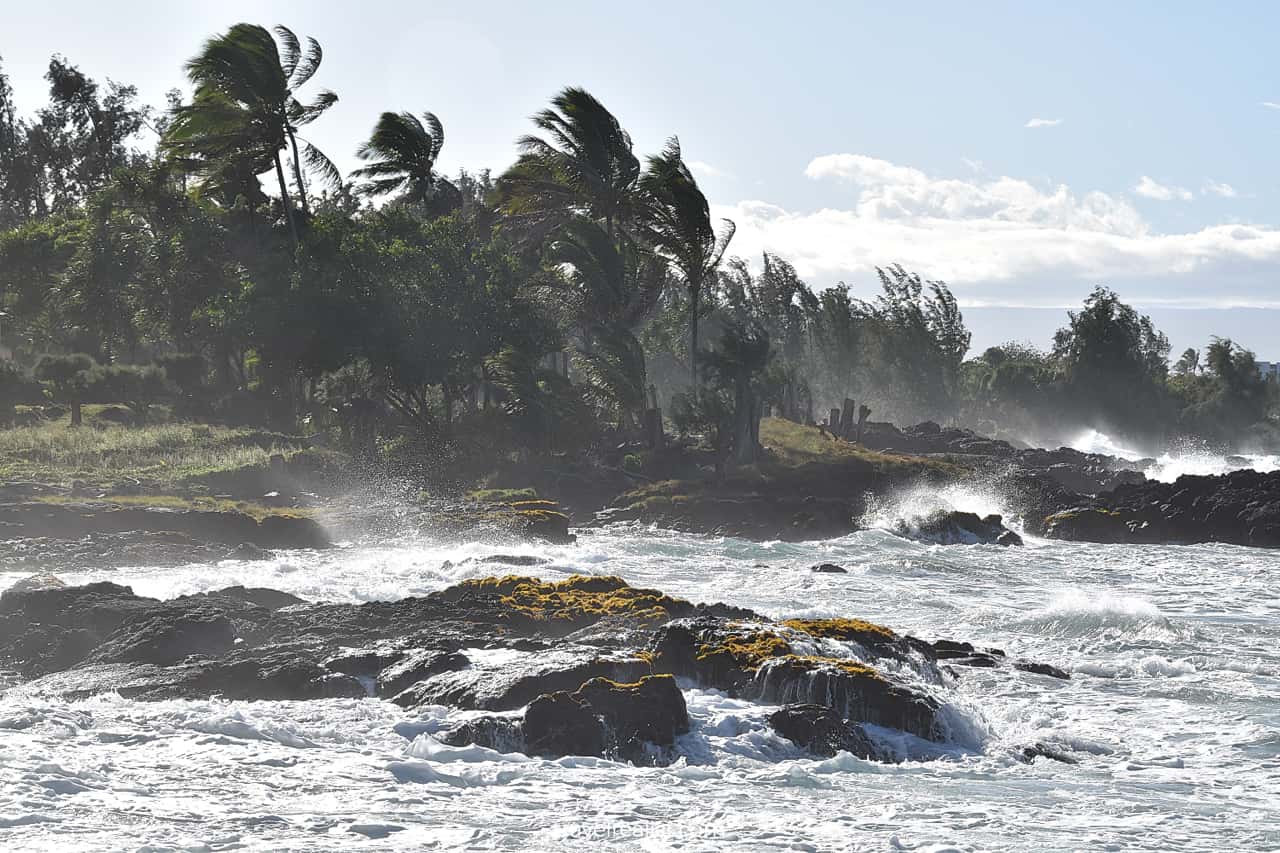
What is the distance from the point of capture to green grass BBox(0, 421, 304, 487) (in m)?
25.6

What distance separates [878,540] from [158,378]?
2297 centimetres

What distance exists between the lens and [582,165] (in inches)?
1463

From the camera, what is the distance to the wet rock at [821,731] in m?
10.1

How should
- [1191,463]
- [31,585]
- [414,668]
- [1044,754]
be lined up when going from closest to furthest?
[1044,754]
[414,668]
[31,585]
[1191,463]

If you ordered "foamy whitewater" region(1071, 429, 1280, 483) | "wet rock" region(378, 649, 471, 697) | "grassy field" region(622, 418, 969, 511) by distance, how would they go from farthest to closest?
"foamy whitewater" region(1071, 429, 1280, 483)
"grassy field" region(622, 418, 969, 511)
"wet rock" region(378, 649, 471, 697)

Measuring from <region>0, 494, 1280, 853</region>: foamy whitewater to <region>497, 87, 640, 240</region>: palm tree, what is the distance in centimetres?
2485

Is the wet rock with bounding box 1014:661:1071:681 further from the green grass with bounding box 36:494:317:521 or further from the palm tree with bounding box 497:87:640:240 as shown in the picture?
the palm tree with bounding box 497:87:640:240

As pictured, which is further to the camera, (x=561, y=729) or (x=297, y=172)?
(x=297, y=172)

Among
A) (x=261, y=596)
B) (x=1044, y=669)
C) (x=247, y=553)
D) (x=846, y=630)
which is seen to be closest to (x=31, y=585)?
(x=261, y=596)

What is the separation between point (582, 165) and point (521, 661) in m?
27.5

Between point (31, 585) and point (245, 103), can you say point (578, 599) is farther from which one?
point (245, 103)

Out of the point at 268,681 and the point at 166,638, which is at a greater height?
the point at 166,638

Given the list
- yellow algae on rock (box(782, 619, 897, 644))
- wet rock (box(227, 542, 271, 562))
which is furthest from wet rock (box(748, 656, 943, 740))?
wet rock (box(227, 542, 271, 562))

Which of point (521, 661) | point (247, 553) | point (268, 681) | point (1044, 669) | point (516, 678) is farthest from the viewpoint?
point (247, 553)
